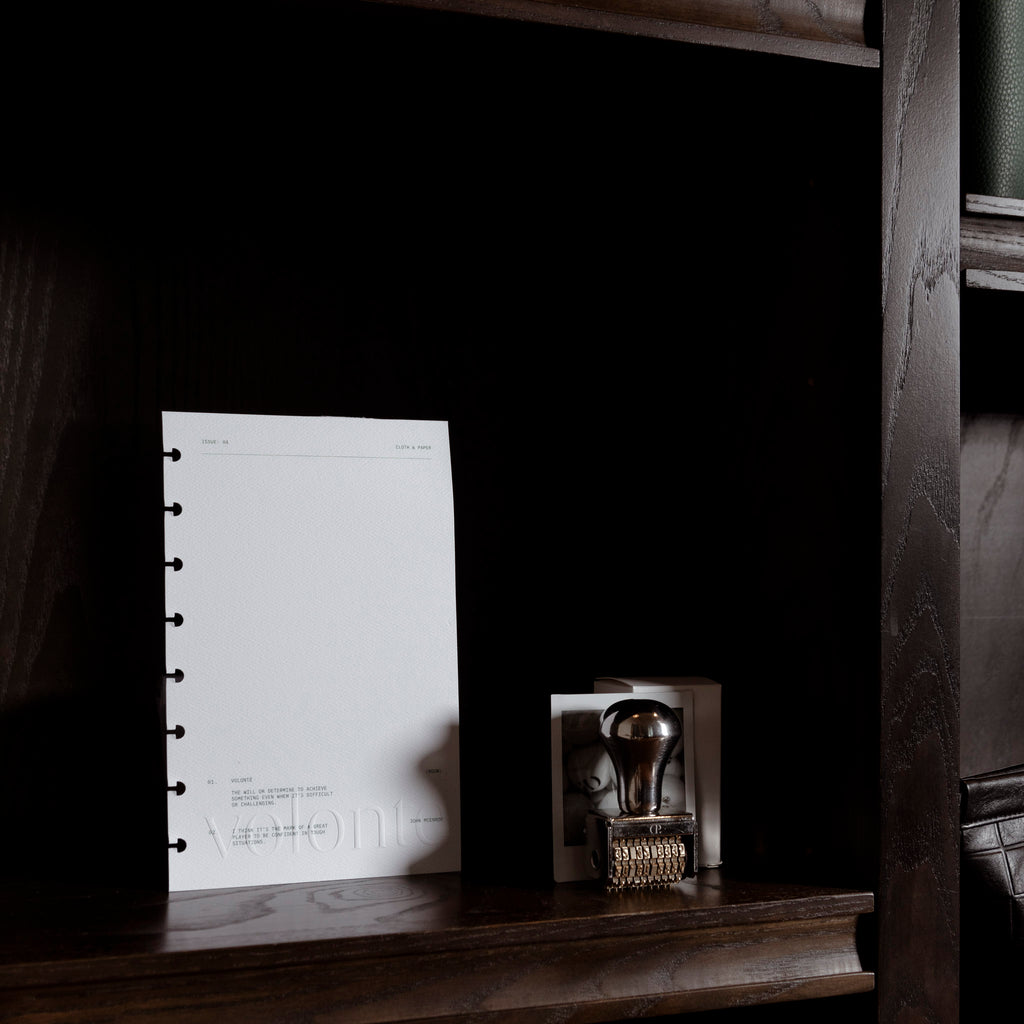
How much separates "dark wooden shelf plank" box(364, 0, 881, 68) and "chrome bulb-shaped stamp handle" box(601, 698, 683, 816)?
0.49m

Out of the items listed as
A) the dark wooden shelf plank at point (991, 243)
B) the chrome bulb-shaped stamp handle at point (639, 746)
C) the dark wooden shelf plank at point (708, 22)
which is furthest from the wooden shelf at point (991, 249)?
the chrome bulb-shaped stamp handle at point (639, 746)

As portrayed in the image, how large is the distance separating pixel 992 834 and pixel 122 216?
3.11ft

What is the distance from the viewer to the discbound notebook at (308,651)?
0.83 m

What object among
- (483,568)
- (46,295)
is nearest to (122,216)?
(46,295)

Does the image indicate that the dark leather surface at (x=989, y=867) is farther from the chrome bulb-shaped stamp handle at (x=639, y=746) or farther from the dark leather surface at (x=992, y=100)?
the dark leather surface at (x=992, y=100)

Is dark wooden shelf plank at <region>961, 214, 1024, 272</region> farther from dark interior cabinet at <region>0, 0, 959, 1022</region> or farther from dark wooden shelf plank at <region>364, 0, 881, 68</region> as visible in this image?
dark wooden shelf plank at <region>364, 0, 881, 68</region>

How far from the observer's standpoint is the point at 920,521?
0.83 meters

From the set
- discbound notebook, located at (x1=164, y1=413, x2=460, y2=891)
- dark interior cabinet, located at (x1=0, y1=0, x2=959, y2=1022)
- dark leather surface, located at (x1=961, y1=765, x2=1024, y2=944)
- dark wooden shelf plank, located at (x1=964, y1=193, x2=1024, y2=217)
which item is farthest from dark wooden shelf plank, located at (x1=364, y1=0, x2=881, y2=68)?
dark leather surface, located at (x1=961, y1=765, x2=1024, y2=944)

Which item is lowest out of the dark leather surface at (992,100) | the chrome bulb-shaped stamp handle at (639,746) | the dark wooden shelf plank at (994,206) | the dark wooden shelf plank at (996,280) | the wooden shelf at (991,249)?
the chrome bulb-shaped stamp handle at (639,746)

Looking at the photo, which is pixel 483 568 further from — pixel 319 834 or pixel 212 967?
pixel 212 967

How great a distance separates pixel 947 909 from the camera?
2.76 feet

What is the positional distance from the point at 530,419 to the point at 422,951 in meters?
0.54

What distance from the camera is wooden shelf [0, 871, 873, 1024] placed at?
0.69 m

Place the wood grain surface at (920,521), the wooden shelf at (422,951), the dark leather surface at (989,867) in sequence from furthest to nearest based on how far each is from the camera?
1. the dark leather surface at (989,867)
2. the wood grain surface at (920,521)
3. the wooden shelf at (422,951)
